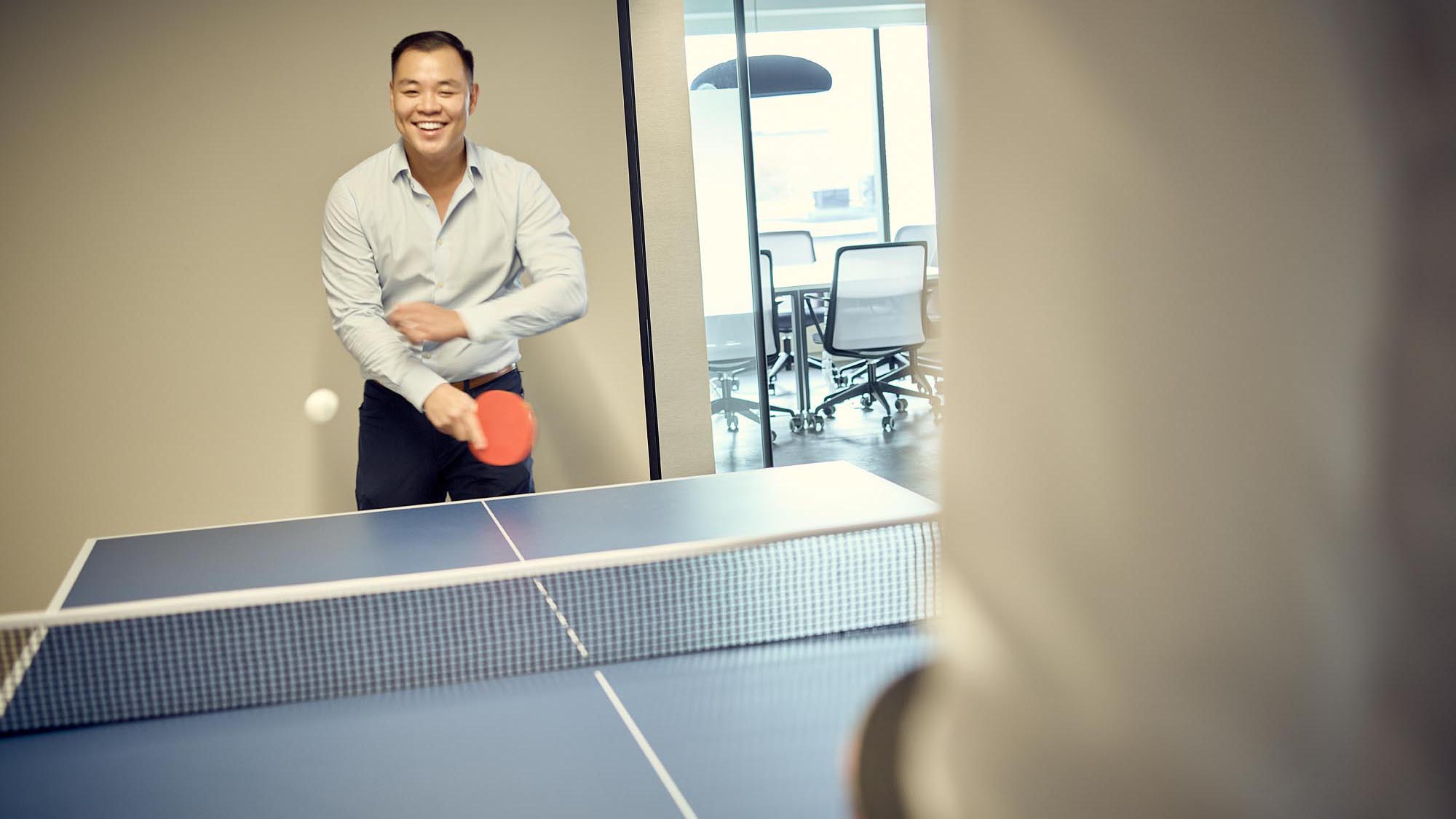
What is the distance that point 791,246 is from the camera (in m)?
10.7

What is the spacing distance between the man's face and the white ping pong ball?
1715 millimetres

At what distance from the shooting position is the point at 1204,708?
448 mm

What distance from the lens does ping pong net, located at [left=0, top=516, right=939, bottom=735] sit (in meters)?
1.77

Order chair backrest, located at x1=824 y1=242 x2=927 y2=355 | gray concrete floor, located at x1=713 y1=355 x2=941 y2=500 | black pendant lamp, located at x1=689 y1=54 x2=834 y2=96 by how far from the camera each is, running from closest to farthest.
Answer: gray concrete floor, located at x1=713 y1=355 x2=941 y2=500, chair backrest, located at x1=824 y1=242 x2=927 y2=355, black pendant lamp, located at x1=689 y1=54 x2=834 y2=96

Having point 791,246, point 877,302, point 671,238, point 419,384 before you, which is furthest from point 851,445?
point 419,384

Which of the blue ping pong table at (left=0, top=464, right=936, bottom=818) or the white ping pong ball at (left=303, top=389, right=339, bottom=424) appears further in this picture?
the white ping pong ball at (left=303, top=389, right=339, bottom=424)

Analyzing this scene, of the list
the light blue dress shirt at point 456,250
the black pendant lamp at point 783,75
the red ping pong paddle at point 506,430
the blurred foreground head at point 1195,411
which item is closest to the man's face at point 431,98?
the light blue dress shirt at point 456,250

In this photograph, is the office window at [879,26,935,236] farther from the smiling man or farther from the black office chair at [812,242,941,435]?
the smiling man

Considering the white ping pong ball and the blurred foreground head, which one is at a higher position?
the blurred foreground head

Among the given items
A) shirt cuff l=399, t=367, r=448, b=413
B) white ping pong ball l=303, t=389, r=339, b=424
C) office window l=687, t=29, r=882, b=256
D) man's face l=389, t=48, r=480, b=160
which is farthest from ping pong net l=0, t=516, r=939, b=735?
office window l=687, t=29, r=882, b=256

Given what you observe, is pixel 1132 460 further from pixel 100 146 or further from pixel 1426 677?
pixel 100 146

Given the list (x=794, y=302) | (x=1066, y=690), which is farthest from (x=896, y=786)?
(x=794, y=302)

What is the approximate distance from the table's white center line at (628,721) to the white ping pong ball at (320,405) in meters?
2.88

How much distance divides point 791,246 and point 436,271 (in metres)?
7.22
